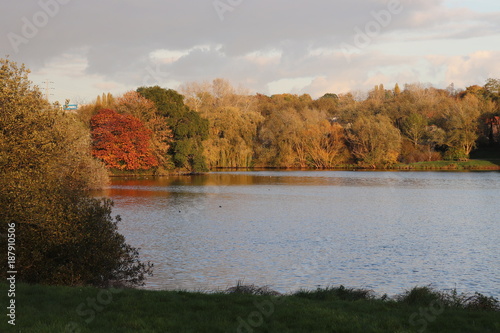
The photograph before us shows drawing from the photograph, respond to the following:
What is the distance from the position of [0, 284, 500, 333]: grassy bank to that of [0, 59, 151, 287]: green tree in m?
2.30

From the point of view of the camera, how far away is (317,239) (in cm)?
2389

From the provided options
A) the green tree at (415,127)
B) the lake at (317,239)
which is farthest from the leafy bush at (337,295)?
the green tree at (415,127)

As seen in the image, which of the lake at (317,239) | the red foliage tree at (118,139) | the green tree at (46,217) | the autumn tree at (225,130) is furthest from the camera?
the autumn tree at (225,130)

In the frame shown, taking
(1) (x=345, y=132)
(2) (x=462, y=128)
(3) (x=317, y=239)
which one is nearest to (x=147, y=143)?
(1) (x=345, y=132)

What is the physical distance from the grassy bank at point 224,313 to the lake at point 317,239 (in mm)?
4560

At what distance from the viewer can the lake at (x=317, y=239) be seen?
16.6 m

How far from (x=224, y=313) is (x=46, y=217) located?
614cm

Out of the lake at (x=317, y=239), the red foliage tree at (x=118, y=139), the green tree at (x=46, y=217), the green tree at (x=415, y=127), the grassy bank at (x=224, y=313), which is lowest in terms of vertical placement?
the lake at (x=317, y=239)

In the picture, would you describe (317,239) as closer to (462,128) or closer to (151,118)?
(151,118)

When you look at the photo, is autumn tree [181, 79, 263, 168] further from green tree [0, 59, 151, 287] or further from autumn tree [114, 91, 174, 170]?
green tree [0, 59, 151, 287]

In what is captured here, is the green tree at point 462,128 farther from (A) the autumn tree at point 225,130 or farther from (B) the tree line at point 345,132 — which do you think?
(A) the autumn tree at point 225,130

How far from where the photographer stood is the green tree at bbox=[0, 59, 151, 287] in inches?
525

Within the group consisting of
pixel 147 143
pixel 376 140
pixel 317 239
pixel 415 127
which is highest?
→ pixel 415 127

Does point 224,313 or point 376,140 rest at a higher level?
point 376,140
